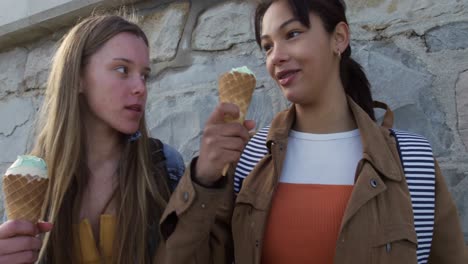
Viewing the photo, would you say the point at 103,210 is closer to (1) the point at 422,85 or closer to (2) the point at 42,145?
(2) the point at 42,145

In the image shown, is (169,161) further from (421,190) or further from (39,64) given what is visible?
(39,64)

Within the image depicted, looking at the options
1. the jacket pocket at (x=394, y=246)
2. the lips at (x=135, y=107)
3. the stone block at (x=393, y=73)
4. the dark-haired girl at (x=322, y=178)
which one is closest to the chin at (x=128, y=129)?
the lips at (x=135, y=107)

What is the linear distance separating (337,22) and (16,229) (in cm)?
126

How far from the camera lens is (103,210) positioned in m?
1.65

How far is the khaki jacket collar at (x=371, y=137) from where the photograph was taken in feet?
4.71

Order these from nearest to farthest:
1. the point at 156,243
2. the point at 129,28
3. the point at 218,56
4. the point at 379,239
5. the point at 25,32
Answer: the point at 379,239 → the point at 156,243 → the point at 129,28 → the point at 218,56 → the point at 25,32

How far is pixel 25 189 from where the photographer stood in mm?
1395

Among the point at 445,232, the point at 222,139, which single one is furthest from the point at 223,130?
the point at 445,232

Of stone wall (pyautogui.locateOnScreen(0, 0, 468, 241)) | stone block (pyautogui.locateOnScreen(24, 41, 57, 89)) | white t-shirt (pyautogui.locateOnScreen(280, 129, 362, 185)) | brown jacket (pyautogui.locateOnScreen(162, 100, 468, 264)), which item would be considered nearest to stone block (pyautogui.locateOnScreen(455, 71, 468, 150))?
stone wall (pyautogui.locateOnScreen(0, 0, 468, 241))

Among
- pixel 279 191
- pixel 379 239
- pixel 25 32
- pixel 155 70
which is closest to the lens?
pixel 379 239

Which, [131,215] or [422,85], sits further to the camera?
[422,85]

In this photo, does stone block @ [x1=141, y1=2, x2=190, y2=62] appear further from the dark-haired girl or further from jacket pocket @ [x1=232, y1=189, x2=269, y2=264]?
jacket pocket @ [x1=232, y1=189, x2=269, y2=264]

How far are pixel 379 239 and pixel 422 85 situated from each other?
2.71 feet

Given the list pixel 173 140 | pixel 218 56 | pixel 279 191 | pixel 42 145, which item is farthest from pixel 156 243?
pixel 218 56
